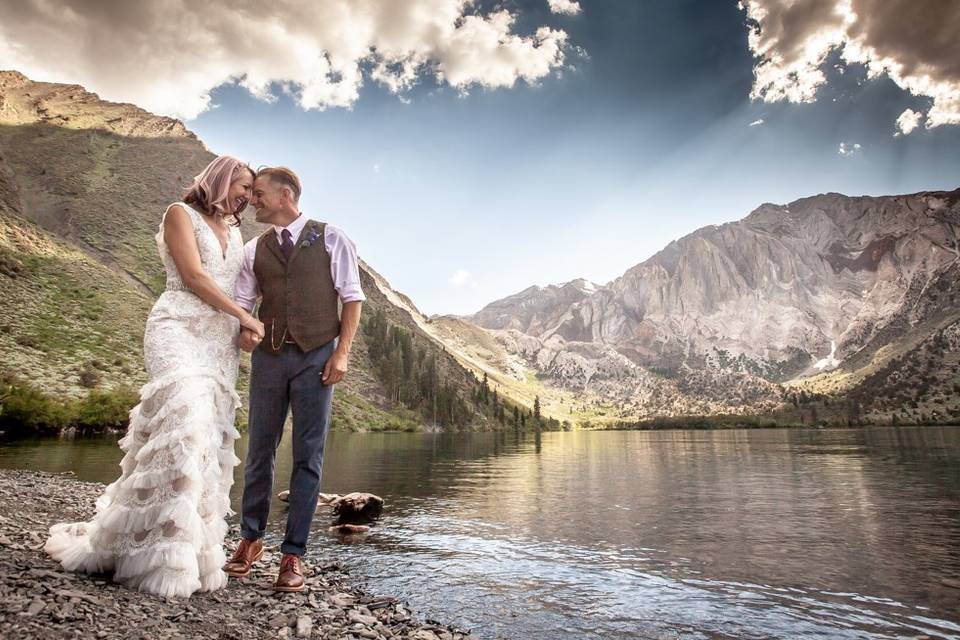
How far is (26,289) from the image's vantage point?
68.8 meters

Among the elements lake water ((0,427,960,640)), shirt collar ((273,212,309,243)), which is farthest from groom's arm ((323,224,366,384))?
lake water ((0,427,960,640))

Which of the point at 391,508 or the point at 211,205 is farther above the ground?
the point at 211,205

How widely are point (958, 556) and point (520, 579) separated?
1024 centimetres

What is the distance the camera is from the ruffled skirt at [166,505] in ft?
15.5

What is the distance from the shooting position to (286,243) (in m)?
6.24

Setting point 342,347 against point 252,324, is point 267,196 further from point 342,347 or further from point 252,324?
point 342,347

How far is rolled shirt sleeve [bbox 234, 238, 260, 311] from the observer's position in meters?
6.26

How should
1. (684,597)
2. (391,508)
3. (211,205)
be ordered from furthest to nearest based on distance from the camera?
1. (391,508)
2. (684,597)
3. (211,205)

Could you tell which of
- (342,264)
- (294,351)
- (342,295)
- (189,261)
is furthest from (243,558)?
(342,264)

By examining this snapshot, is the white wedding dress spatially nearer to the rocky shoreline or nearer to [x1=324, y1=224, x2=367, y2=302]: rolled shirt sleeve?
the rocky shoreline

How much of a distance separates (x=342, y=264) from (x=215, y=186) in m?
1.65

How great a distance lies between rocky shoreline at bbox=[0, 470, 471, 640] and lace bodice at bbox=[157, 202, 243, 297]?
285cm

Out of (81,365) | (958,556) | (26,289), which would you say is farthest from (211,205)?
(26,289)

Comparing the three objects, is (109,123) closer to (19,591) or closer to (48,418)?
(48,418)
